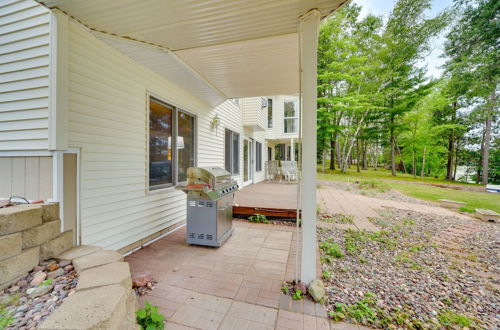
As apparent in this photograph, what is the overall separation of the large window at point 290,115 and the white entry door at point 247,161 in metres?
4.10

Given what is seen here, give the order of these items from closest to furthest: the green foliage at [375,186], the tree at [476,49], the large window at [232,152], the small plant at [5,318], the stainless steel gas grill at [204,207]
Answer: the small plant at [5,318], the stainless steel gas grill at [204,207], the large window at [232,152], the tree at [476,49], the green foliage at [375,186]

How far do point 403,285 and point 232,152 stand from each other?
19.3ft

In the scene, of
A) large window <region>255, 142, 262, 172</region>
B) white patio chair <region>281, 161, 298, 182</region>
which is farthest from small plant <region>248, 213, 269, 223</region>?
white patio chair <region>281, 161, 298, 182</region>

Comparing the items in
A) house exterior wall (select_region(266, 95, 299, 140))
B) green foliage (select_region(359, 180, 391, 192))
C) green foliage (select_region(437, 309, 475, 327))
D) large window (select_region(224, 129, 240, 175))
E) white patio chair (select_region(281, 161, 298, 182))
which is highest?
house exterior wall (select_region(266, 95, 299, 140))

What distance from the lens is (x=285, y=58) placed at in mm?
3064

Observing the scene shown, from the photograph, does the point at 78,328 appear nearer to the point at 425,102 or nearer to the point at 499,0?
the point at 499,0

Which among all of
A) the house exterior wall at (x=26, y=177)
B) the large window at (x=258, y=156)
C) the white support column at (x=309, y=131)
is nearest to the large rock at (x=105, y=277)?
the house exterior wall at (x=26, y=177)

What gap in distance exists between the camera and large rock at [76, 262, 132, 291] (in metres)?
1.35

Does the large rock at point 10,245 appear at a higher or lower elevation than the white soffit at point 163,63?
lower

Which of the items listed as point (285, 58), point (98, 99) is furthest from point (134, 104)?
point (285, 58)

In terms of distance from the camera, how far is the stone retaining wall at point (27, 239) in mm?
1491

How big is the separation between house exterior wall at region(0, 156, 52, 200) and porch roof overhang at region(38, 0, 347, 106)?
1630 millimetres

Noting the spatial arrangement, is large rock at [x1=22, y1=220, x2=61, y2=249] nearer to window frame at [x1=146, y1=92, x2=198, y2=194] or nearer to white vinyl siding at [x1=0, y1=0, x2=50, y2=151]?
white vinyl siding at [x1=0, y1=0, x2=50, y2=151]

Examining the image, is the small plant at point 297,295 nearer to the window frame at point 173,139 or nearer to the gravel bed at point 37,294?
the gravel bed at point 37,294
